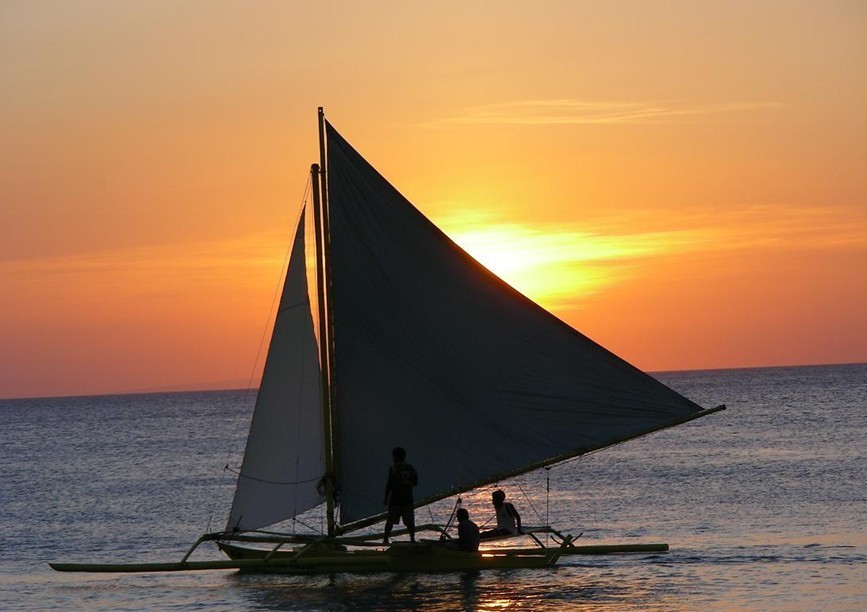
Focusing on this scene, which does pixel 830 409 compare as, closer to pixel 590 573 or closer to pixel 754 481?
pixel 754 481

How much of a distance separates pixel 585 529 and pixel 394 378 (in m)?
16.0

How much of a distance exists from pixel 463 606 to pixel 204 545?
51.0 feet

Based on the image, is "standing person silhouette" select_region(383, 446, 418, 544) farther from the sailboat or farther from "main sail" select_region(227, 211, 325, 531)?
"main sail" select_region(227, 211, 325, 531)

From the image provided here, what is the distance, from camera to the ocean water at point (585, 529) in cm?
2672

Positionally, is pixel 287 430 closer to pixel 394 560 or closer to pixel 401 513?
pixel 401 513

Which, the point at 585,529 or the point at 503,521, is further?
the point at 585,529

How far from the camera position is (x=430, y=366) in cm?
2672

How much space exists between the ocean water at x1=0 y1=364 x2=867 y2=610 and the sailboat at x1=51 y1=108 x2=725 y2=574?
2.09m

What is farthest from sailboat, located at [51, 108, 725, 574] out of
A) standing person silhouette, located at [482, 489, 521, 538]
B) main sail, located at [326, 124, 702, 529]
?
standing person silhouette, located at [482, 489, 521, 538]

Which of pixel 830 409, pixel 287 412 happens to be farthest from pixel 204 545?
pixel 830 409

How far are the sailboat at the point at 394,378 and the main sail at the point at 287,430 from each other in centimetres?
3

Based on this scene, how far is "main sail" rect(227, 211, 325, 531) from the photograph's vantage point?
26734 millimetres

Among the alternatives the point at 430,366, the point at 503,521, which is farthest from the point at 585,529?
the point at 430,366

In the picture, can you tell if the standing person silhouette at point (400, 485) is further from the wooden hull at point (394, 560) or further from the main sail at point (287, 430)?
the main sail at point (287, 430)
